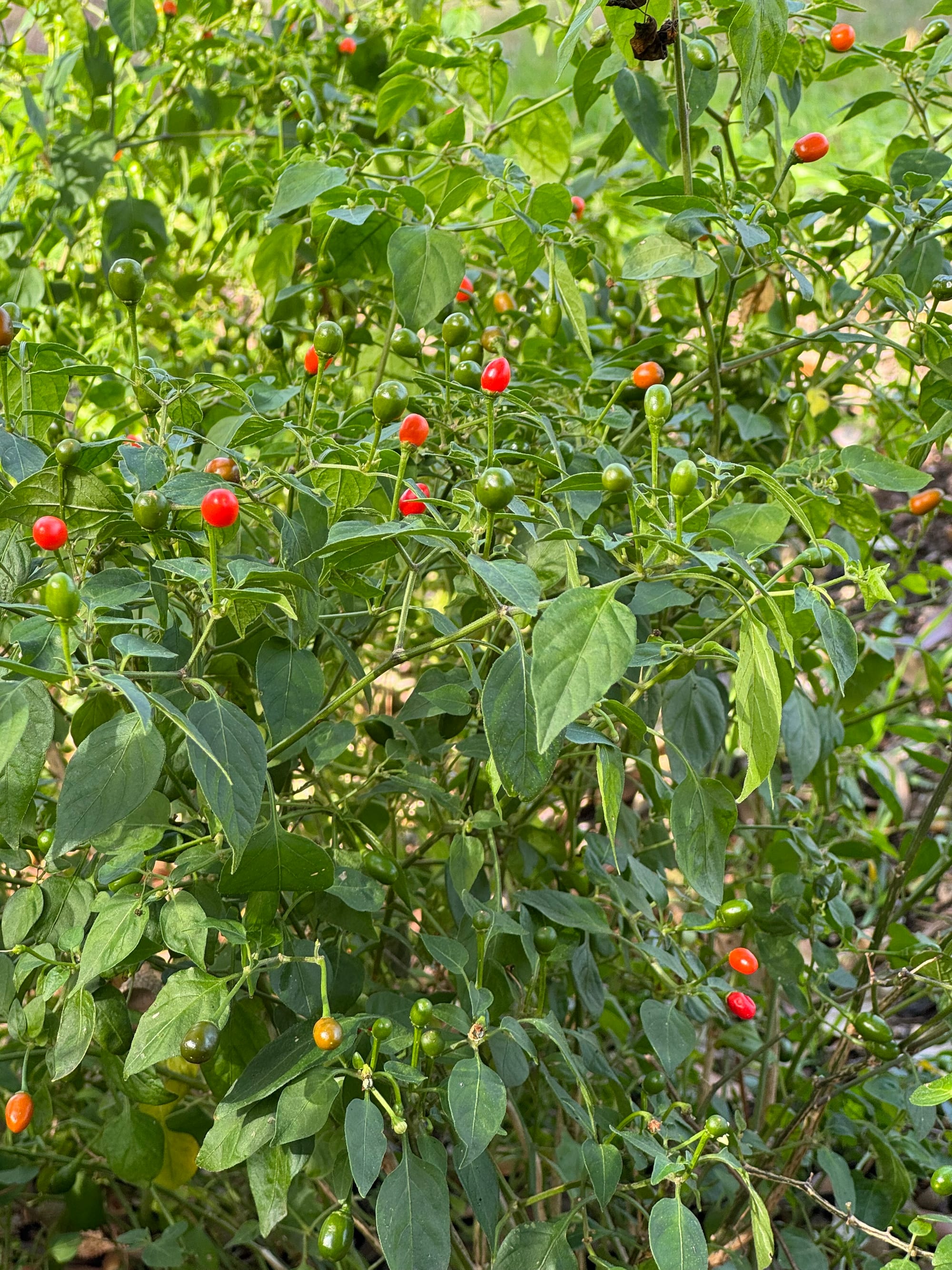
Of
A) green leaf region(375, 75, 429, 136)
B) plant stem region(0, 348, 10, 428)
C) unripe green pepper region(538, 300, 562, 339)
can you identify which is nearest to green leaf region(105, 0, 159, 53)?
green leaf region(375, 75, 429, 136)

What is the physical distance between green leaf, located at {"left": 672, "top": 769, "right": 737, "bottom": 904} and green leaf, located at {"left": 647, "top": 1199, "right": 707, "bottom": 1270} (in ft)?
0.64

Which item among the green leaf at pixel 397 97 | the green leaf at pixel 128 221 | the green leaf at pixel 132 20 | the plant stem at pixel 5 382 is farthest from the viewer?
the green leaf at pixel 128 221

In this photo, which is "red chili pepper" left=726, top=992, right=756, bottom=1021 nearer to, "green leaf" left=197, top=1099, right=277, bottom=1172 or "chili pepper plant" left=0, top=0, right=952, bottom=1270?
"chili pepper plant" left=0, top=0, right=952, bottom=1270

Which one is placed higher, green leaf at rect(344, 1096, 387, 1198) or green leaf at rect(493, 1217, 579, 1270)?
green leaf at rect(344, 1096, 387, 1198)

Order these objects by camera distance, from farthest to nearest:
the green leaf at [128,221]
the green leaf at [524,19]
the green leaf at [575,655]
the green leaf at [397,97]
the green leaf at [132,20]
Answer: the green leaf at [128,221] < the green leaf at [132,20] < the green leaf at [397,97] < the green leaf at [524,19] < the green leaf at [575,655]

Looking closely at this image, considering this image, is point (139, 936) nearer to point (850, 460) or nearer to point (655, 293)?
point (850, 460)

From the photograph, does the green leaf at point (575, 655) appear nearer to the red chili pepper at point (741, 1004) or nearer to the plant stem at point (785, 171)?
the red chili pepper at point (741, 1004)

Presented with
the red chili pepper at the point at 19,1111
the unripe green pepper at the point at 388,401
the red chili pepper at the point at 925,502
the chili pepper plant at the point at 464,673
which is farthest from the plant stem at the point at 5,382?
the red chili pepper at the point at 925,502

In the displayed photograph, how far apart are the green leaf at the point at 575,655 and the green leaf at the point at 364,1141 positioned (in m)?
0.28

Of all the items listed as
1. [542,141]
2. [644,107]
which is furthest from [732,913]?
[542,141]

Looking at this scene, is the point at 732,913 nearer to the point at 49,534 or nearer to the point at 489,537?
the point at 489,537

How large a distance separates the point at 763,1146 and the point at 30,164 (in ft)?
5.11

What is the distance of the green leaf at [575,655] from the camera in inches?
21.7

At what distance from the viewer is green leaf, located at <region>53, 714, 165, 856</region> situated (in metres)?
0.60
